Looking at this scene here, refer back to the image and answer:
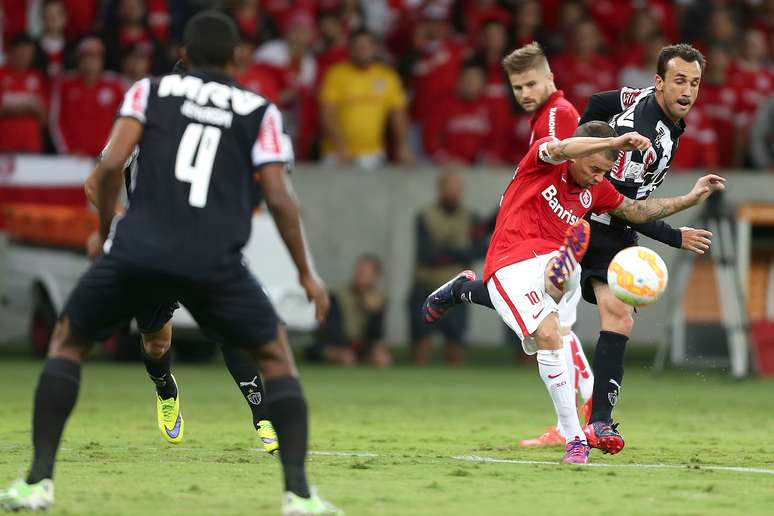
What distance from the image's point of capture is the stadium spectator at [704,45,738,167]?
64.7 ft

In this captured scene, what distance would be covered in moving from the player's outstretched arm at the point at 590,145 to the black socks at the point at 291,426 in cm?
264

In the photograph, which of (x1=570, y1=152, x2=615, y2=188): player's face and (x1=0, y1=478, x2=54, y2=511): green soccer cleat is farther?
(x1=570, y1=152, x2=615, y2=188): player's face

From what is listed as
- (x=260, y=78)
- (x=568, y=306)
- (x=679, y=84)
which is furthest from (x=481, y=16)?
(x=679, y=84)

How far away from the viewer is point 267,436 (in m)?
8.91

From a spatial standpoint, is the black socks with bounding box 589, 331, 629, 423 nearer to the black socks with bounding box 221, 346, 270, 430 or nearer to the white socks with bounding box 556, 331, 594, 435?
the white socks with bounding box 556, 331, 594, 435

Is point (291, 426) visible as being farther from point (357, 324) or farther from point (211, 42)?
point (357, 324)

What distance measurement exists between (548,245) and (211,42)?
3.25 m

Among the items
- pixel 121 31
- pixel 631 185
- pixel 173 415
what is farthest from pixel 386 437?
pixel 121 31

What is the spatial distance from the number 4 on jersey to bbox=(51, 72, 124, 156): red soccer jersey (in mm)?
12033

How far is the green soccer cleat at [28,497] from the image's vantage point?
20.5ft

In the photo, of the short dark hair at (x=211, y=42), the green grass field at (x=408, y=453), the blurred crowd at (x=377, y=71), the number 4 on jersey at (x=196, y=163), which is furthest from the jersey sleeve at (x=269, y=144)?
the blurred crowd at (x=377, y=71)

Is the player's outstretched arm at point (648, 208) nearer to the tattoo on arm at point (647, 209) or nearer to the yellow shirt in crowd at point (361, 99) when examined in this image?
the tattoo on arm at point (647, 209)

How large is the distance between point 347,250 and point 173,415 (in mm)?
9508

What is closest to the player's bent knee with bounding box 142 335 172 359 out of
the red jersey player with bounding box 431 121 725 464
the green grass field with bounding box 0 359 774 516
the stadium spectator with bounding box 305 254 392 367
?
the green grass field with bounding box 0 359 774 516
